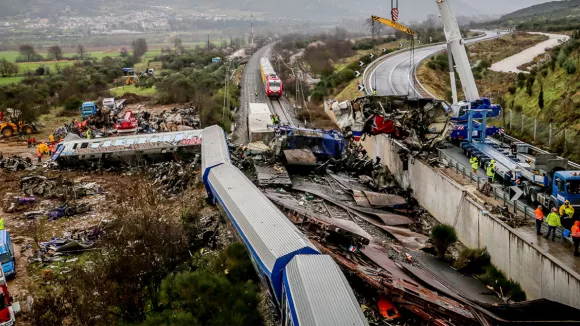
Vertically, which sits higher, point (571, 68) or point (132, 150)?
point (571, 68)

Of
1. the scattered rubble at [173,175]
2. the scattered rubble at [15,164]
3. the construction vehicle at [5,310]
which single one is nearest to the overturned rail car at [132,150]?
the scattered rubble at [173,175]

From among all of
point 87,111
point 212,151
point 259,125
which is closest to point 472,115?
point 212,151

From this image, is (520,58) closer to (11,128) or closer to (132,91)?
(132,91)

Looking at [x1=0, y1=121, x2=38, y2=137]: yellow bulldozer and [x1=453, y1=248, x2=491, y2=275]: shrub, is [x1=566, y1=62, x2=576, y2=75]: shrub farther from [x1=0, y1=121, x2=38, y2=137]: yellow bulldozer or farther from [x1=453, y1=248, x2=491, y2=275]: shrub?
[x1=0, y1=121, x2=38, y2=137]: yellow bulldozer

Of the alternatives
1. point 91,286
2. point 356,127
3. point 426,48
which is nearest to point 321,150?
point 356,127

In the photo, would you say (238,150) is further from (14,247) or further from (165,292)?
(165,292)

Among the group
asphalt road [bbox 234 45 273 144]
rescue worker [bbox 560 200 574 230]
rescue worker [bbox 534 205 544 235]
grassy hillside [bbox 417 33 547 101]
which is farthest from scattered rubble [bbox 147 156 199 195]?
grassy hillside [bbox 417 33 547 101]
